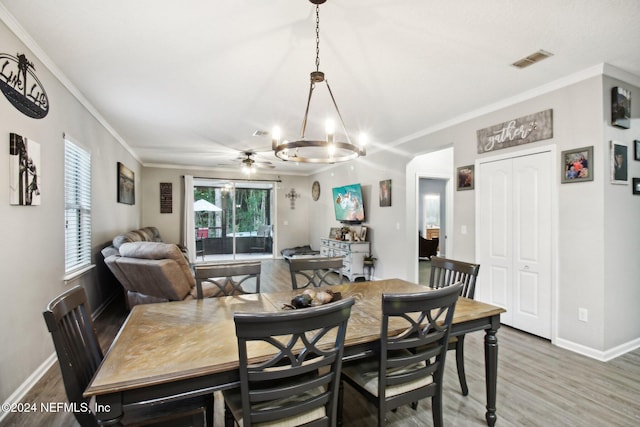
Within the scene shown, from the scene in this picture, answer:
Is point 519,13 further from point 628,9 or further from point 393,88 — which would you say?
point 393,88

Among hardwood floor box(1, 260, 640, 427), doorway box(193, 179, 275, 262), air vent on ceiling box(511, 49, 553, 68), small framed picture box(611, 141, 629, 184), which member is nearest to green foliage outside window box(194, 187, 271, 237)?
doorway box(193, 179, 275, 262)

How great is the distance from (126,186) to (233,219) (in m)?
3.23

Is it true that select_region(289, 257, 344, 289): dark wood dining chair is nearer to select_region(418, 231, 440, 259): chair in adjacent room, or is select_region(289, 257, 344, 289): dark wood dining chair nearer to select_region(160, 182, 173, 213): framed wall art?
select_region(418, 231, 440, 259): chair in adjacent room

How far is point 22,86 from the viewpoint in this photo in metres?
2.22

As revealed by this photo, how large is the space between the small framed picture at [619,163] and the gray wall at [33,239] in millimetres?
4815

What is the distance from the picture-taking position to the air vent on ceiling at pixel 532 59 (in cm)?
250

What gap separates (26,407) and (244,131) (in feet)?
12.5

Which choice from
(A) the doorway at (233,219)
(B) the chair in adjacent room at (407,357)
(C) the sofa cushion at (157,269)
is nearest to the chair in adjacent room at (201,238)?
(A) the doorway at (233,219)

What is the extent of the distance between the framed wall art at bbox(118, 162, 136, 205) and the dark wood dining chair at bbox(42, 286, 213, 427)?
441cm

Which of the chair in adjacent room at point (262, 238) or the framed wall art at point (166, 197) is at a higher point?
the framed wall art at point (166, 197)

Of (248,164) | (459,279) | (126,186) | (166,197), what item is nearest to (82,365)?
(459,279)

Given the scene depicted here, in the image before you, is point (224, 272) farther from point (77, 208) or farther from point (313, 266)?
point (77, 208)

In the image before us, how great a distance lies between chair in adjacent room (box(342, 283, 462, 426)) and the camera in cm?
141

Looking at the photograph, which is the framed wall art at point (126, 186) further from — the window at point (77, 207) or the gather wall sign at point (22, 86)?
the gather wall sign at point (22, 86)
